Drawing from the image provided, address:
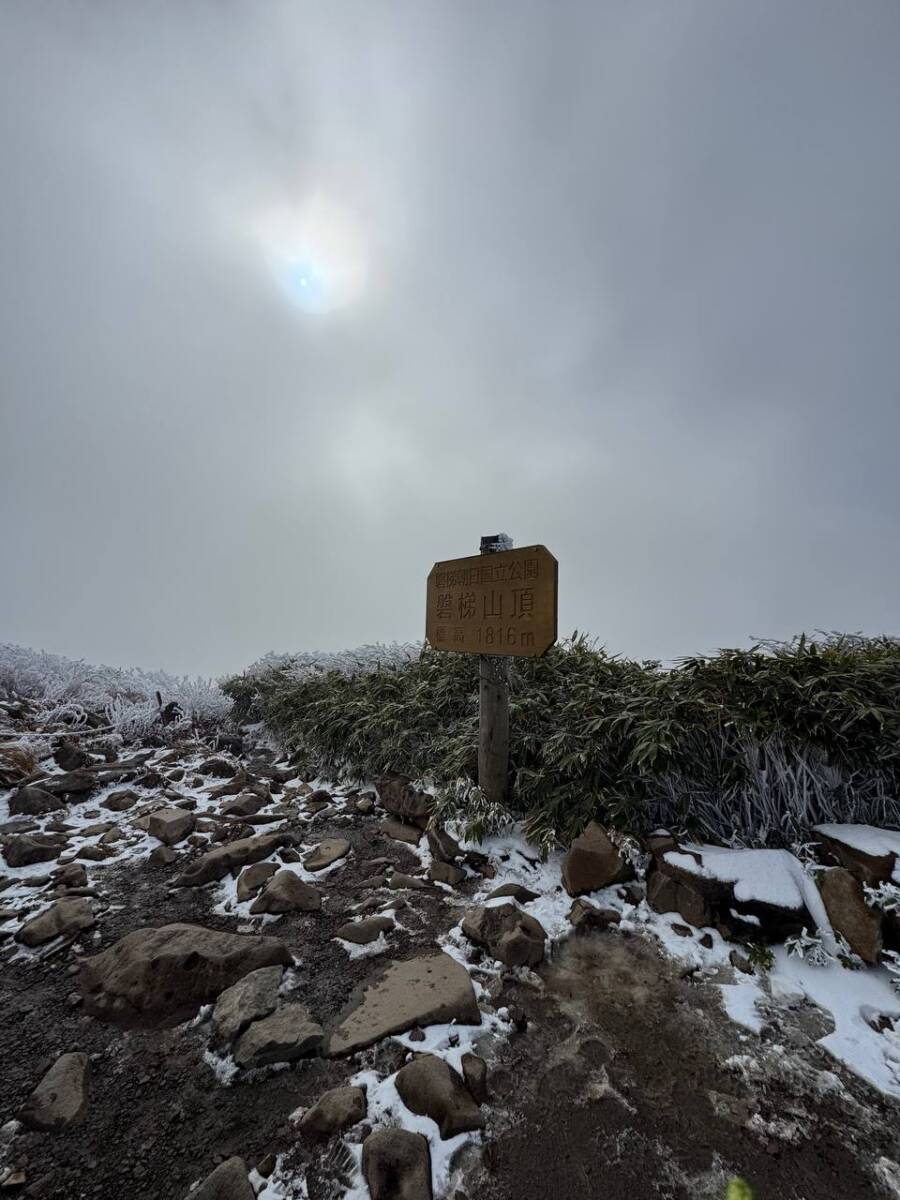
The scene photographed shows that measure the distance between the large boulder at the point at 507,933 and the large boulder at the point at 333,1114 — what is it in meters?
Answer: 0.97

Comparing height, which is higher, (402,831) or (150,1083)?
(402,831)

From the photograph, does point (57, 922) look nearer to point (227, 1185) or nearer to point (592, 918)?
point (227, 1185)

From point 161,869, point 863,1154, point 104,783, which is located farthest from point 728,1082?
point 104,783

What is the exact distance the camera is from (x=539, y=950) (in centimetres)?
241

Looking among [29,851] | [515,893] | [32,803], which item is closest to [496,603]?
[515,893]

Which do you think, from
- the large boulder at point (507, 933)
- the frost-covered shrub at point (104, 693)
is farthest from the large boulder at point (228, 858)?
the frost-covered shrub at point (104, 693)

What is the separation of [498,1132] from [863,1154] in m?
1.19

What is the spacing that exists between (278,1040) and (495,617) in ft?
8.37

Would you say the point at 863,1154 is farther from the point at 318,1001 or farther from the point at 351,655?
the point at 351,655

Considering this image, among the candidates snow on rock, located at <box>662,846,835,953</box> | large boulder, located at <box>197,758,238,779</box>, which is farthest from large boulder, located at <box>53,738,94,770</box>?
snow on rock, located at <box>662,846,835,953</box>

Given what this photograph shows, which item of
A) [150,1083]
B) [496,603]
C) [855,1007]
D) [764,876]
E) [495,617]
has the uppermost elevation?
[496,603]

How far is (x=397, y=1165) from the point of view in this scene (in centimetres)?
144

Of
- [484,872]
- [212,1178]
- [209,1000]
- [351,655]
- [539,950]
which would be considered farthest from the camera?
[351,655]

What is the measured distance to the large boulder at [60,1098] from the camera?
1.58 metres
